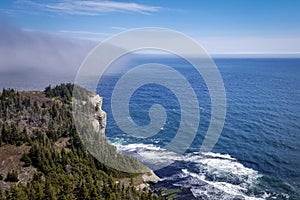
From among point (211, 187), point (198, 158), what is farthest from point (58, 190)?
point (198, 158)

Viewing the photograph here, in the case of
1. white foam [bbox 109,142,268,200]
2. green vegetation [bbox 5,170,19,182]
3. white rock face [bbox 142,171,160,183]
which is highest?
green vegetation [bbox 5,170,19,182]

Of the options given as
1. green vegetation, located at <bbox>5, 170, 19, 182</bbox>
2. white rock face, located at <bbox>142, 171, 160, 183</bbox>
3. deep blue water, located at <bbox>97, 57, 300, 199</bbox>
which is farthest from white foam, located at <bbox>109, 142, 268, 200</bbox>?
green vegetation, located at <bbox>5, 170, 19, 182</bbox>

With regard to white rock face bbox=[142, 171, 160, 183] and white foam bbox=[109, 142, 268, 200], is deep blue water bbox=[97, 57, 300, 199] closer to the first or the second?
white foam bbox=[109, 142, 268, 200]

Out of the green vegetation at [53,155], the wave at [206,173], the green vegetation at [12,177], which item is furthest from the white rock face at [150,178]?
the green vegetation at [12,177]

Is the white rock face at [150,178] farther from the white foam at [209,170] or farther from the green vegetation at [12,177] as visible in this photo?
the green vegetation at [12,177]

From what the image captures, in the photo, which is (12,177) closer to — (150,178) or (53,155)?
(53,155)

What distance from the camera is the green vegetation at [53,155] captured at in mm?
50156

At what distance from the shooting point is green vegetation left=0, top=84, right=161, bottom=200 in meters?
50.2

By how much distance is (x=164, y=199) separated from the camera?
5809cm

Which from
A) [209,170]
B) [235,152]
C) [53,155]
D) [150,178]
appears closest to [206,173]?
[209,170]

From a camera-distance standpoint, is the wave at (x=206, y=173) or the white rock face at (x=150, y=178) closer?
the wave at (x=206, y=173)

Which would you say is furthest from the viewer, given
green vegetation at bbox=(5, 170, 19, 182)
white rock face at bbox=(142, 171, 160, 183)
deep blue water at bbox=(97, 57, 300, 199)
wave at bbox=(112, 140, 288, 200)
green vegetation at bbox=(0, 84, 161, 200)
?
white rock face at bbox=(142, 171, 160, 183)

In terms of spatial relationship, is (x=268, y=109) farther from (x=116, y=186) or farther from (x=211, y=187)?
(x=116, y=186)

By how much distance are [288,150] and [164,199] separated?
37551mm
